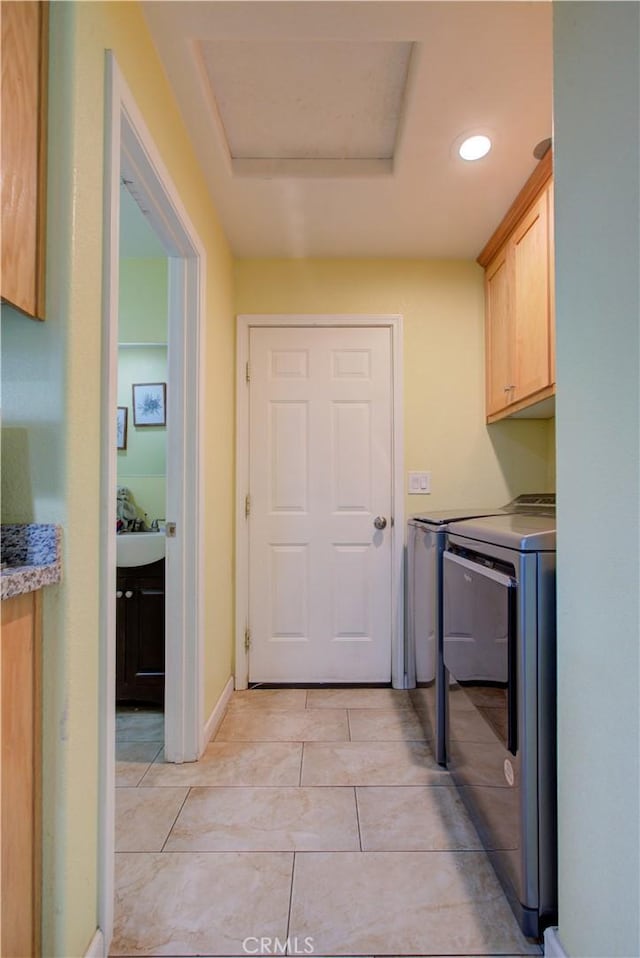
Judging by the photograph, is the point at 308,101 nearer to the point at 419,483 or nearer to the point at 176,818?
the point at 419,483

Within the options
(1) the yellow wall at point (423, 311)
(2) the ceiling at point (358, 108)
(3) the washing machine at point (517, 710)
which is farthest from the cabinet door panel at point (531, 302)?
(3) the washing machine at point (517, 710)

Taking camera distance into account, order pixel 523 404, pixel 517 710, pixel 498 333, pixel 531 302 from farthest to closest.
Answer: pixel 498 333 < pixel 523 404 < pixel 531 302 < pixel 517 710

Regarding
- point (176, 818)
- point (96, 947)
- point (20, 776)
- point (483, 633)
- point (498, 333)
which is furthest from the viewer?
point (498, 333)

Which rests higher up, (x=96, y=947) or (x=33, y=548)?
(x=33, y=548)

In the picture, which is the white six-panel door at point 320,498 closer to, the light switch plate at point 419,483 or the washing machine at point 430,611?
the light switch plate at point 419,483

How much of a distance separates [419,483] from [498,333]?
2.81 ft

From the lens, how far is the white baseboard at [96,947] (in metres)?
0.94

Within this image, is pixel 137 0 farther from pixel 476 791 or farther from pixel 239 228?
pixel 476 791

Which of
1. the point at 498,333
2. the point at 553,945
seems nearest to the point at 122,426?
the point at 498,333

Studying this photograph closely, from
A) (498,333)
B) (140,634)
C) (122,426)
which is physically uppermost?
(498,333)

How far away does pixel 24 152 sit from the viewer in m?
0.83

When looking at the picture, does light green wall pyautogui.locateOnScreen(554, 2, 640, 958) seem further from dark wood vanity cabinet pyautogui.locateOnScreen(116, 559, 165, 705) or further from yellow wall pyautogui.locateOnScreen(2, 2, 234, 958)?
dark wood vanity cabinet pyautogui.locateOnScreen(116, 559, 165, 705)

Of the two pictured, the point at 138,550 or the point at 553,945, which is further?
the point at 138,550

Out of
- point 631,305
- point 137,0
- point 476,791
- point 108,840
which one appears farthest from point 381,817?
point 137,0
